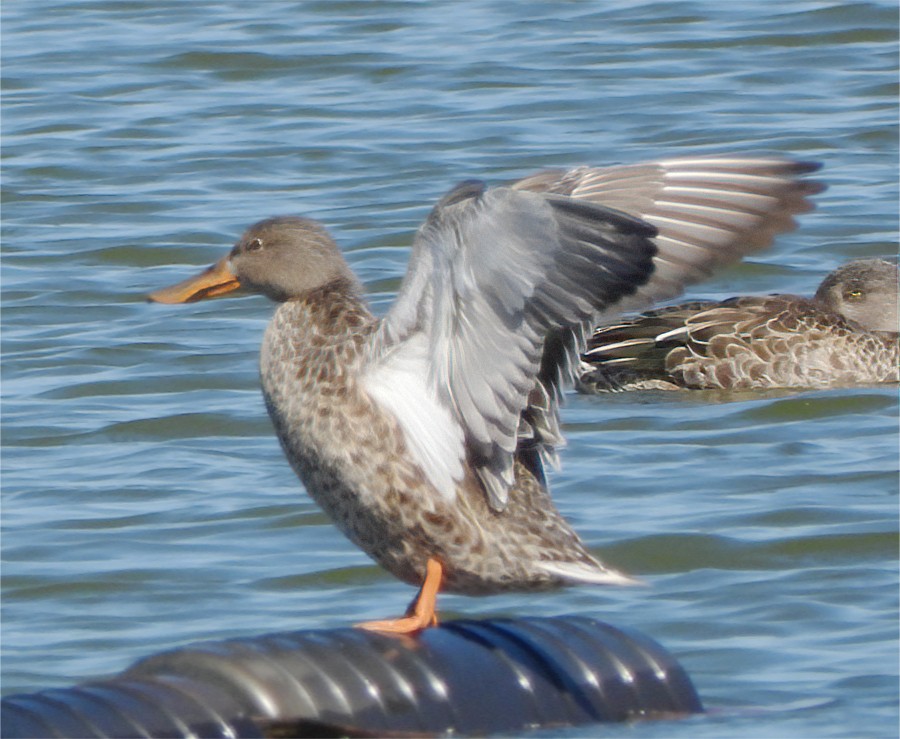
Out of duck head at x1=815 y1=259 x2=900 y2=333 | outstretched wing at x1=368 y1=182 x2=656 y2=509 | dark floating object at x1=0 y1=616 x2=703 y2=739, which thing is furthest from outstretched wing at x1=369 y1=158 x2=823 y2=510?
duck head at x1=815 y1=259 x2=900 y2=333

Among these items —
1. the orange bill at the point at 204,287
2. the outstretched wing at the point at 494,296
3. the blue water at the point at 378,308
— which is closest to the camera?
the outstretched wing at the point at 494,296

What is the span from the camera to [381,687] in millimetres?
4605

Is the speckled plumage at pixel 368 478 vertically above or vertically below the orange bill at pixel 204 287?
below

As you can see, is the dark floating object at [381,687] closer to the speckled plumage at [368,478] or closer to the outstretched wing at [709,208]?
the speckled plumage at [368,478]

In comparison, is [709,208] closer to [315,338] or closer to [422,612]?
[315,338]

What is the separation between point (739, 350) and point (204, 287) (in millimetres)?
3733

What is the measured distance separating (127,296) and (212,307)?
0.45m

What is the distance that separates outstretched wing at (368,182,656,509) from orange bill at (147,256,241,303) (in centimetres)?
78

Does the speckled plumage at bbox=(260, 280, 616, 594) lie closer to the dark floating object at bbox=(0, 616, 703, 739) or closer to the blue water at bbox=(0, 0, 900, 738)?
the dark floating object at bbox=(0, 616, 703, 739)

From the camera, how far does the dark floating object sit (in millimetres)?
4363

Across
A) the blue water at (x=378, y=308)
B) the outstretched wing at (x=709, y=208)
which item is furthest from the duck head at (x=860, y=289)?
the outstretched wing at (x=709, y=208)

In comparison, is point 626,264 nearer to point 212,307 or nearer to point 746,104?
point 212,307

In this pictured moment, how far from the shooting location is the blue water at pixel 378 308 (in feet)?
19.9

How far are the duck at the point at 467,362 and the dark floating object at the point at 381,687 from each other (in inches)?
5.7
